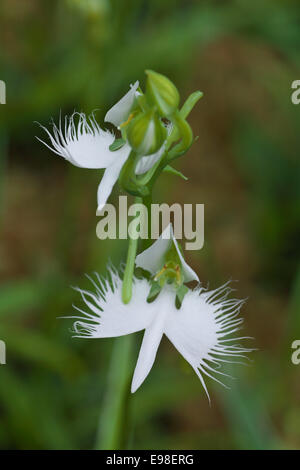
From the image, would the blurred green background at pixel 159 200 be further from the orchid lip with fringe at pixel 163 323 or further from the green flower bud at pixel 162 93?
the green flower bud at pixel 162 93

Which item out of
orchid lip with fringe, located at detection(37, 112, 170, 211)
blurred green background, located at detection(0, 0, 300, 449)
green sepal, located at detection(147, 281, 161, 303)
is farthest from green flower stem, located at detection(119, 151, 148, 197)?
blurred green background, located at detection(0, 0, 300, 449)

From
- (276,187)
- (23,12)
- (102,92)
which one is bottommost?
(276,187)

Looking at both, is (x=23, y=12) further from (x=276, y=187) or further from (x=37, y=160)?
(x=276, y=187)

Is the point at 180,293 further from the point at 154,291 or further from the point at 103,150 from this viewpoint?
the point at 103,150

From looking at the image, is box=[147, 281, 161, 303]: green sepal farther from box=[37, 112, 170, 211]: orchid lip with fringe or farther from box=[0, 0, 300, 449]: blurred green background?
box=[0, 0, 300, 449]: blurred green background

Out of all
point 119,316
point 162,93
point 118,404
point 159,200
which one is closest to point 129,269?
point 119,316
